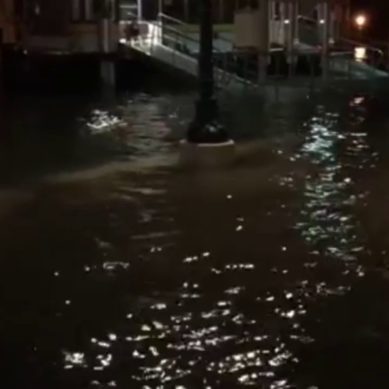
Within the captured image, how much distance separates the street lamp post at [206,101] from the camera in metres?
15.0

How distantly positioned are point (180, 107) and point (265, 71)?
649 centimetres

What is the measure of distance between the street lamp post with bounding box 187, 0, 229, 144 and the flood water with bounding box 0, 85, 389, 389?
1.88 feet

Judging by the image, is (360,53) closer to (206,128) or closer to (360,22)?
(360,22)

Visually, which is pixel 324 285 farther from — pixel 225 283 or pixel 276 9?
pixel 276 9

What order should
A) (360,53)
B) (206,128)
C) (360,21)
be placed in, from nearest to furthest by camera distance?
(206,128), (360,53), (360,21)

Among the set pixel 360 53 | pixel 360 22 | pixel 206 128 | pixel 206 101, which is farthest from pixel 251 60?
pixel 206 128

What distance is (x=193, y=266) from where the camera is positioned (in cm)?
932

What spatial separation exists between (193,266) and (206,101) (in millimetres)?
6155

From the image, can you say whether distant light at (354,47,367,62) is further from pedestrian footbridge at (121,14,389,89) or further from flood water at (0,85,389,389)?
flood water at (0,85,389,389)

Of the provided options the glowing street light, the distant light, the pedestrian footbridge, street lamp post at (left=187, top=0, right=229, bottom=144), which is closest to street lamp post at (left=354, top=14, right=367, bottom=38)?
the glowing street light

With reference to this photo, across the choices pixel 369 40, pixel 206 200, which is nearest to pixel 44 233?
pixel 206 200

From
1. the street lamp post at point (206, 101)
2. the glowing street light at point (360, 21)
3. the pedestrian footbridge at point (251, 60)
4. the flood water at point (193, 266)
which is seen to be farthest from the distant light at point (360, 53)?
the street lamp post at point (206, 101)

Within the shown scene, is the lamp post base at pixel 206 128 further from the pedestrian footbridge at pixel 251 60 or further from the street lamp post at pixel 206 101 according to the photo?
the pedestrian footbridge at pixel 251 60

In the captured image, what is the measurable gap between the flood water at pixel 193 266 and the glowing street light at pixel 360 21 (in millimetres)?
24607
